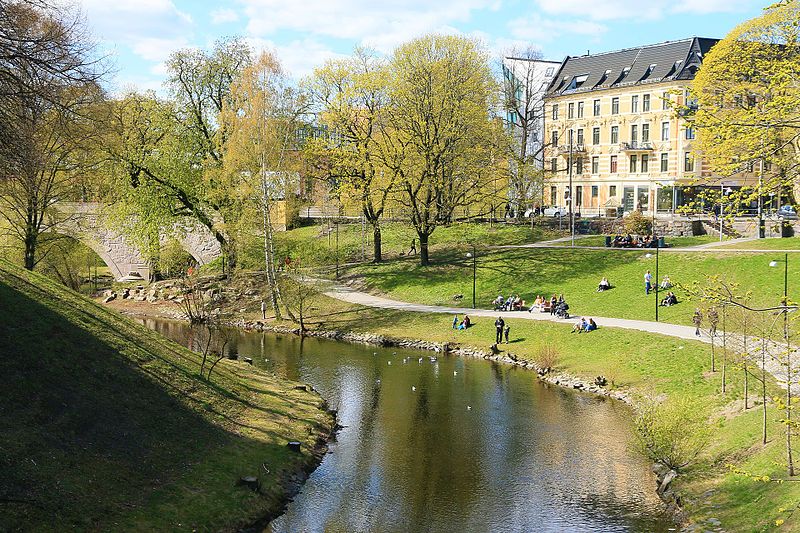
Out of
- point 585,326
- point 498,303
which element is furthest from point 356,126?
point 585,326

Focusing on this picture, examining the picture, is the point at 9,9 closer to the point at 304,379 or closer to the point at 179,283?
the point at 304,379

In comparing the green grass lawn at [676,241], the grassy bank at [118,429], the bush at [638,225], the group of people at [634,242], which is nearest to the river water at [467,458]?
the grassy bank at [118,429]

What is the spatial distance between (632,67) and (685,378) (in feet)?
153

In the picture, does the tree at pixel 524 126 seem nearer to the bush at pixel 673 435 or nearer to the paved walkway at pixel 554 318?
the paved walkway at pixel 554 318

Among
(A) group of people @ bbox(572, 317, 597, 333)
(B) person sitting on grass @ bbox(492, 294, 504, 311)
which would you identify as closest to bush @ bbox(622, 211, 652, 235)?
(B) person sitting on grass @ bbox(492, 294, 504, 311)

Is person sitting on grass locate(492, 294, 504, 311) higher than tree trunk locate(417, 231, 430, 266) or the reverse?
the reverse

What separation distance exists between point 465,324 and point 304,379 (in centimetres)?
1181

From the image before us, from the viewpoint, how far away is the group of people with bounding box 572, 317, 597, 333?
41031 millimetres

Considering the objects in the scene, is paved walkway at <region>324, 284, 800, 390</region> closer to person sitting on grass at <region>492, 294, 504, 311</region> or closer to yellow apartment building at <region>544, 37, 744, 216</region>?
person sitting on grass at <region>492, 294, 504, 311</region>

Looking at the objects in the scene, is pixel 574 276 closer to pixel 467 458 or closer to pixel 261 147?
pixel 261 147

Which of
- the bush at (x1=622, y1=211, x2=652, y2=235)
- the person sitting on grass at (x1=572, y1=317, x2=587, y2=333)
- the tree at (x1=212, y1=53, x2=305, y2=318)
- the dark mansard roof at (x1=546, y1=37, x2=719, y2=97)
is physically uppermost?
the dark mansard roof at (x1=546, y1=37, x2=719, y2=97)

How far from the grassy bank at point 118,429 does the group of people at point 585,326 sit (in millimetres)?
16426

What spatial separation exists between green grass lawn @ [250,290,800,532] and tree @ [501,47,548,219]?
16.3m

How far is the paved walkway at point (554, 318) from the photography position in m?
29.9
